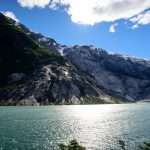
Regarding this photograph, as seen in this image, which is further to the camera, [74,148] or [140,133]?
[140,133]

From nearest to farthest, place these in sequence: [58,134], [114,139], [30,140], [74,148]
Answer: [74,148] < [30,140] < [114,139] < [58,134]

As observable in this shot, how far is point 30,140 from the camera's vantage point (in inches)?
3004

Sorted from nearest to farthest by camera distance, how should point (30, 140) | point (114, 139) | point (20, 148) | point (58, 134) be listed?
point (20, 148) → point (30, 140) → point (114, 139) → point (58, 134)

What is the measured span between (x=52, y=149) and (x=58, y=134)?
2297 cm

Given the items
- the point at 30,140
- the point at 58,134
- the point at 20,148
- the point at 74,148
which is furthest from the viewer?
the point at 58,134

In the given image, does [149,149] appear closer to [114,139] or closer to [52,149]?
[52,149]

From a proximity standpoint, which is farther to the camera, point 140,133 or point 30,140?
point 140,133

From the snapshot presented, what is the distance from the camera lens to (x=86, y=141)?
259ft

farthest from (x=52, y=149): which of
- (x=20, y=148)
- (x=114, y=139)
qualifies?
(x=114, y=139)

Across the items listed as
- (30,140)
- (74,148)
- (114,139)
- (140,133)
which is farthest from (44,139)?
(74,148)

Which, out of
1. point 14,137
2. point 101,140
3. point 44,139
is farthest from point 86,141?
point 14,137

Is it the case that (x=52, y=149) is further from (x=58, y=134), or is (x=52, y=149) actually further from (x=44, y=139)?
(x=58, y=134)

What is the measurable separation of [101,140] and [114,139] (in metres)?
4.20

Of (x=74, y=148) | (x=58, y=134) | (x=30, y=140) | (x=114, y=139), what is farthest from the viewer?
(x=58, y=134)
